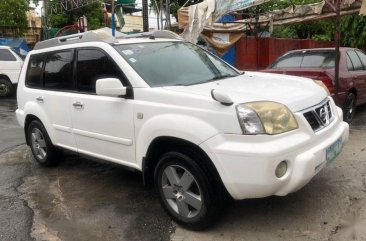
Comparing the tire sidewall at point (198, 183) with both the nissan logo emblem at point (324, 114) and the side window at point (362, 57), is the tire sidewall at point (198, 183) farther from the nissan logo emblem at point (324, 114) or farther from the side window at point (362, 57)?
the side window at point (362, 57)

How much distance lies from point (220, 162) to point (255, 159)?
0.93ft

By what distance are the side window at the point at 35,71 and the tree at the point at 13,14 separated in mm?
19775

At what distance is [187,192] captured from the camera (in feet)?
12.0

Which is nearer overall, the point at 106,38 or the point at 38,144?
the point at 106,38

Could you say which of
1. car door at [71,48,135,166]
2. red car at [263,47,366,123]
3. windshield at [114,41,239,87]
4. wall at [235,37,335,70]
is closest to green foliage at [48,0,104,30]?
wall at [235,37,335,70]

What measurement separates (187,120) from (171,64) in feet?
3.59

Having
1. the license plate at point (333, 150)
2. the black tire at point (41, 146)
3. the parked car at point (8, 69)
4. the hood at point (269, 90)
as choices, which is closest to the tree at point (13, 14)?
the parked car at point (8, 69)

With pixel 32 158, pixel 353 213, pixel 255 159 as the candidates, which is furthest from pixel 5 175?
pixel 353 213

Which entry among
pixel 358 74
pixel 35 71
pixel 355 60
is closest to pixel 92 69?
pixel 35 71

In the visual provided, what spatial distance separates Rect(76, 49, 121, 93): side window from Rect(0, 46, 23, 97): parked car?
11055mm

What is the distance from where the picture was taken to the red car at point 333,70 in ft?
23.7

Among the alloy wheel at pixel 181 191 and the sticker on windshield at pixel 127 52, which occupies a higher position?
the sticker on windshield at pixel 127 52

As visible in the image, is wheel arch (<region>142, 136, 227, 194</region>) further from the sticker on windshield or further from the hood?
the sticker on windshield

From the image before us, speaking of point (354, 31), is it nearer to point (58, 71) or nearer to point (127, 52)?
point (58, 71)
